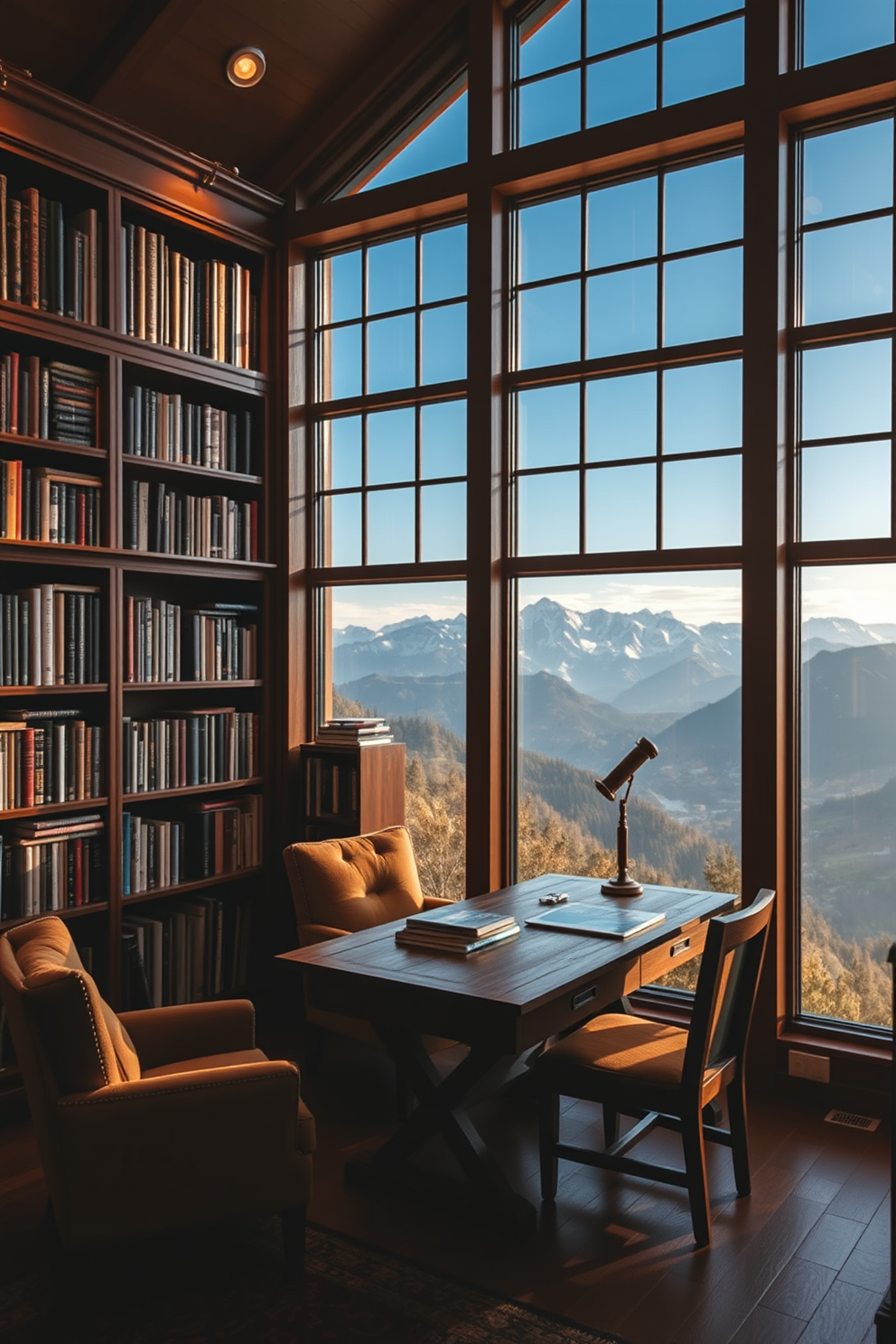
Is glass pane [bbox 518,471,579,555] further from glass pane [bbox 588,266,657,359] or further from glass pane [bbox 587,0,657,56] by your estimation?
glass pane [bbox 587,0,657,56]

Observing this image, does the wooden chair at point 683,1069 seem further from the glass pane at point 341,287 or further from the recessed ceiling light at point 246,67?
the recessed ceiling light at point 246,67

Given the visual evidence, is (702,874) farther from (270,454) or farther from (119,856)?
(270,454)

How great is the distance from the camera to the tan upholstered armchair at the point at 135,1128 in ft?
8.68

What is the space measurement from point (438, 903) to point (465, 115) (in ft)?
11.2

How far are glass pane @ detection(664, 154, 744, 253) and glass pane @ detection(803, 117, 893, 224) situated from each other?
253 millimetres

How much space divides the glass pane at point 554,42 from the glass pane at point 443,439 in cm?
142

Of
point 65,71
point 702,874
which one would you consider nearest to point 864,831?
point 702,874

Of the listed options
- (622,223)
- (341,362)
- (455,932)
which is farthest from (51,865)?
(622,223)

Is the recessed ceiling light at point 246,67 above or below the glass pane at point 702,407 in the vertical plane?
above

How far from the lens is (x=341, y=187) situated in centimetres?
513

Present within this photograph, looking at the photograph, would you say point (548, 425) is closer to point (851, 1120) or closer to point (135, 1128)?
point (851, 1120)

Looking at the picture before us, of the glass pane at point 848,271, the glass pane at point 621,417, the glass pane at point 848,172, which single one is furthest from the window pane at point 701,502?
the glass pane at point 848,172

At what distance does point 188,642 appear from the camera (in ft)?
15.5

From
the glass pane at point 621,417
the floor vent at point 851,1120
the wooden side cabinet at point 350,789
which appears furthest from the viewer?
the wooden side cabinet at point 350,789
